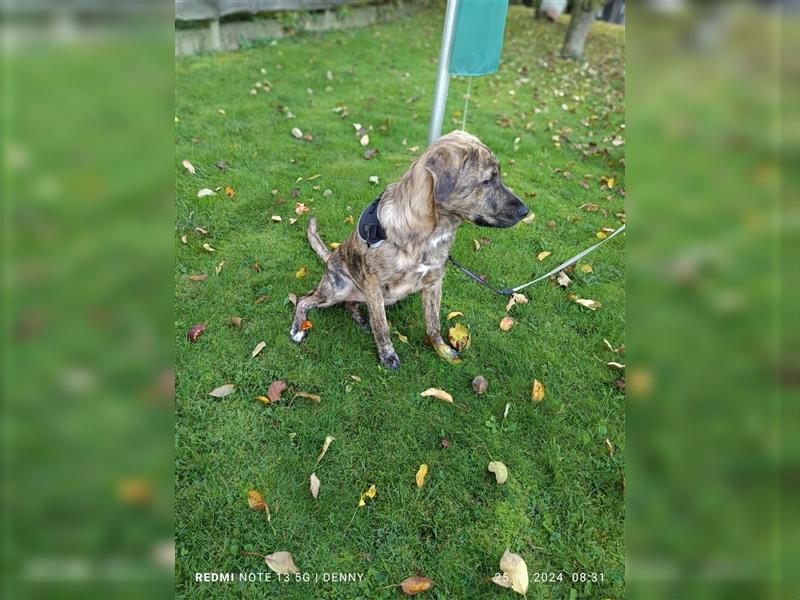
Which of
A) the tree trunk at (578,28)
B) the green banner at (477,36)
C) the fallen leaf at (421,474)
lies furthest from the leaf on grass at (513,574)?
the tree trunk at (578,28)

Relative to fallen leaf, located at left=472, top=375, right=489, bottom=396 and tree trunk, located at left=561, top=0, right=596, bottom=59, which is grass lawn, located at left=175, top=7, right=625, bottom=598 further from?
tree trunk, located at left=561, top=0, right=596, bottom=59

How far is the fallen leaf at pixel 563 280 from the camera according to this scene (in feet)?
15.5

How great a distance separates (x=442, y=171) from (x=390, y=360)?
5.15 ft

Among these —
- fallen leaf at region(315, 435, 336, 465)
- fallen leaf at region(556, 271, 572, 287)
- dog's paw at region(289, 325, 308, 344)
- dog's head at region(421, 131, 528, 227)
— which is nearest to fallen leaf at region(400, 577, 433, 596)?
fallen leaf at region(315, 435, 336, 465)

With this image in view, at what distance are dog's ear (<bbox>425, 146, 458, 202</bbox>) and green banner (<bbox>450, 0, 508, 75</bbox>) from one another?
8.35ft

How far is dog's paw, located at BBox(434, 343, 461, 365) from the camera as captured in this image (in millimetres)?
3935
